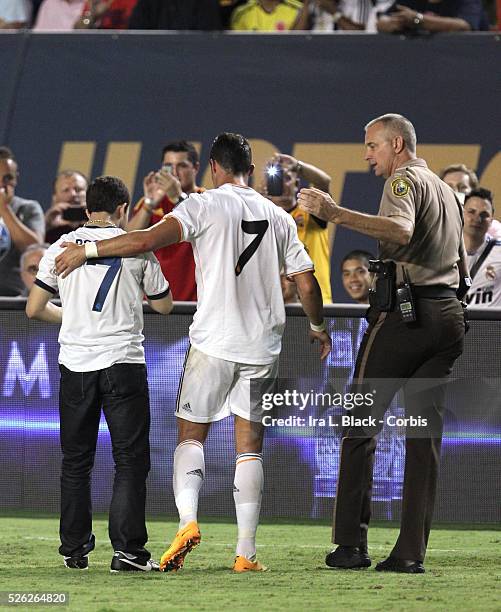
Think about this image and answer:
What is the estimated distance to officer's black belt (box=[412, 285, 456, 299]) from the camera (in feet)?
20.5

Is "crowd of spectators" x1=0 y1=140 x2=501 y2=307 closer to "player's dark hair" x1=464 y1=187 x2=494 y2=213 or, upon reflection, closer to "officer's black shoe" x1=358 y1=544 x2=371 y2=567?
"player's dark hair" x1=464 y1=187 x2=494 y2=213

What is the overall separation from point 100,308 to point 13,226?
4.23m

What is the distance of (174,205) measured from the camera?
885cm

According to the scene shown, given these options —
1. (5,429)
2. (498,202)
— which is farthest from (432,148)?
(5,429)

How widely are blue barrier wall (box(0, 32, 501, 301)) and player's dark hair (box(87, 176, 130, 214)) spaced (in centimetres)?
442

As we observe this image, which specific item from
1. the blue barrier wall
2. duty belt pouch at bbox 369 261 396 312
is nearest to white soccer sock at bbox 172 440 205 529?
duty belt pouch at bbox 369 261 396 312

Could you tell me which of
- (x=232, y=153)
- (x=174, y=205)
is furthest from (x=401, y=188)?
(x=174, y=205)

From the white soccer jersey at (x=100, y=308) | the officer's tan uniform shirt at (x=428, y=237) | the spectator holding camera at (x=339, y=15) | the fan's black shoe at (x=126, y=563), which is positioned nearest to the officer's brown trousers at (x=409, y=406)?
the officer's tan uniform shirt at (x=428, y=237)

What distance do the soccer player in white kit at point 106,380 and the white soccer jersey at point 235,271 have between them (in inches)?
11.1

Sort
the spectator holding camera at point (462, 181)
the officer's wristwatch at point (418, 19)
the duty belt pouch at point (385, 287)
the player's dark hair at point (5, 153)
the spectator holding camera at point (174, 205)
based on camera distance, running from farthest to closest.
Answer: the officer's wristwatch at point (418, 19)
the player's dark hair at point (5, 153)
the spectator holding camera at point (462, 181)
the spectator holding camera at point (174, 205)
the duty belt pouch at point (385, 287)

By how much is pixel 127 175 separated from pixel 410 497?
18.3ft

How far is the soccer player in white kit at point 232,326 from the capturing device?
6160 millimetres

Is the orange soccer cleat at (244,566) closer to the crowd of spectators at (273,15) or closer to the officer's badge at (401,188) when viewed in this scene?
the officer's badge at (401,188)

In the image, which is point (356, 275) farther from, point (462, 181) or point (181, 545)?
point (181, 545)
